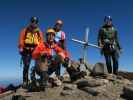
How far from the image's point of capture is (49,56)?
18.2 meters

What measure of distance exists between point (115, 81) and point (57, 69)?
3092mm

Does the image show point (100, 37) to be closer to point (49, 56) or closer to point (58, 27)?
point (58, 27)

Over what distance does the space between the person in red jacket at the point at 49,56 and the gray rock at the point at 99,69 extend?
2.59 metres

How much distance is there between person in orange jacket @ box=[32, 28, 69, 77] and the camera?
1794 centimetres

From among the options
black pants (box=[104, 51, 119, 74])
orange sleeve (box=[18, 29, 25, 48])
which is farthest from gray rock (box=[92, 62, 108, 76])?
orange sleeve (box=[18, 29, 25, 48])

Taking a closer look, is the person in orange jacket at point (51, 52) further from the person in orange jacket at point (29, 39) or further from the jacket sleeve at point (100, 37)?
the jacket sleeve at point (100, 37)

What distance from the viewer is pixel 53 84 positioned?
60.5 feet

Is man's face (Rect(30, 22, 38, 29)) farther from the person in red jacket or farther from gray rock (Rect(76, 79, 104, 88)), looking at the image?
gray rock (Rect(76, 79, 104, 88))

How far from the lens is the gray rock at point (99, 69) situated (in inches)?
818

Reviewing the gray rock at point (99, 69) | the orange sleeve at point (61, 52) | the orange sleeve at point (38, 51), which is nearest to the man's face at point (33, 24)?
the orange sleeve at point (38, 51)

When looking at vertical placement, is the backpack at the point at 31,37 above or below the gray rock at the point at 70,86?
above

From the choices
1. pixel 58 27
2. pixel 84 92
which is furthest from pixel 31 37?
pixel 84 92

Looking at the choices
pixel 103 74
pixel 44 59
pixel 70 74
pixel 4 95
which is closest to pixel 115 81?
pixel 103 74

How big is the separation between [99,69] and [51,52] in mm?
3837
